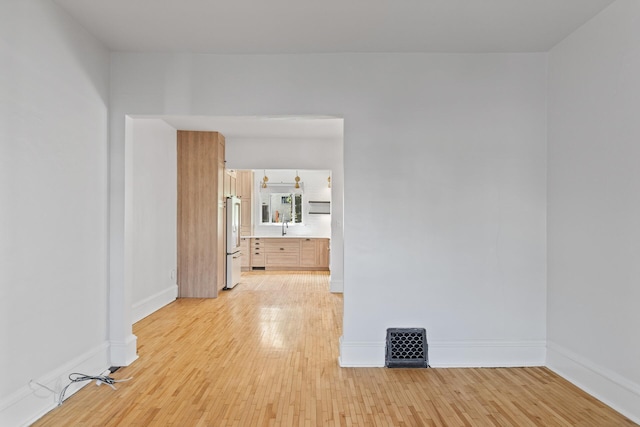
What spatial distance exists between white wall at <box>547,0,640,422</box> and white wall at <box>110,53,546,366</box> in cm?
22

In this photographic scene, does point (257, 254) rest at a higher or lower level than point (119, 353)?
higher

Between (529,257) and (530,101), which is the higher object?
(530,101)

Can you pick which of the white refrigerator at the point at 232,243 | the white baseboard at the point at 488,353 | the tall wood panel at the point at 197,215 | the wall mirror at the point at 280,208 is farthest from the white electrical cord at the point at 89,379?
the wall mirror at the point at 280,208

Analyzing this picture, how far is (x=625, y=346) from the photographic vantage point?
8.73ft

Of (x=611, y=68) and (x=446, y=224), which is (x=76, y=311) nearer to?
(x=446, y=224)

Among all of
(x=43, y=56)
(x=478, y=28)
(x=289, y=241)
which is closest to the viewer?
(x=43, y=56)

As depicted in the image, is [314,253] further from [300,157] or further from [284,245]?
[300,157]

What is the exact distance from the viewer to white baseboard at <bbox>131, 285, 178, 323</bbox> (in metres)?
5.04

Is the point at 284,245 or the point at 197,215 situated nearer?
the point at 197,215

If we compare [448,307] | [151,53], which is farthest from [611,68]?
[151,53]

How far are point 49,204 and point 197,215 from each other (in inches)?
153

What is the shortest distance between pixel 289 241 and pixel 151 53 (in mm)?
7075

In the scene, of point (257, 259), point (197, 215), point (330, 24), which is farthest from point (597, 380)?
point (257, 259)

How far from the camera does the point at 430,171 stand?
3.57 m
